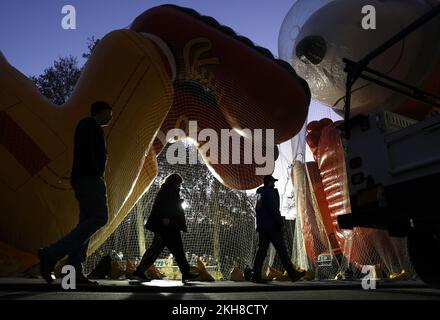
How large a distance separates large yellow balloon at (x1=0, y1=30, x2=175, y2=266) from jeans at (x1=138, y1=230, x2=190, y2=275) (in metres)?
0.76

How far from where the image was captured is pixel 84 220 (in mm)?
3889

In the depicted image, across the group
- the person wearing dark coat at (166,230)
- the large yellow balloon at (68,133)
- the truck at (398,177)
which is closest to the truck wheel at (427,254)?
the truck at (398,177)

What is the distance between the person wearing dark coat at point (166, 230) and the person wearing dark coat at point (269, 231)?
121 centimetres

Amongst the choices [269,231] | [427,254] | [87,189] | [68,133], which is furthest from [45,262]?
[427,254]

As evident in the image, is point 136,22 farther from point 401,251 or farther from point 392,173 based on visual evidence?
point 401,251

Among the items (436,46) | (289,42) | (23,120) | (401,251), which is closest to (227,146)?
(289,42)

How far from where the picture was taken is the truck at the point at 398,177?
3.85m

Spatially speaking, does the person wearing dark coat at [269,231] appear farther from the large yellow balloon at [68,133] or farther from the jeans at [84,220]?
the jeans at [84,220]

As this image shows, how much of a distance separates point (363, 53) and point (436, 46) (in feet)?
3.78

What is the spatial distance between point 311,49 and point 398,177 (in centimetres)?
368

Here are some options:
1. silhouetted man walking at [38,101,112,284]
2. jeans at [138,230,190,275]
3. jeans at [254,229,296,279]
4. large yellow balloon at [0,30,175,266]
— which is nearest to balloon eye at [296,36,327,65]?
large yellow balloon at [0,30,175,266]

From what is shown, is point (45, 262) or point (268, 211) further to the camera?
point (268, 211)

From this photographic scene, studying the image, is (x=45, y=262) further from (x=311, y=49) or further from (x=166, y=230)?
(x=311, y=49)

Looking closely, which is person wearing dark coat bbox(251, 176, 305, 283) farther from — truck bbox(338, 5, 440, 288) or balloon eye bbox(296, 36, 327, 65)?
balloon eye bbox(296, 36, 327, 65)
